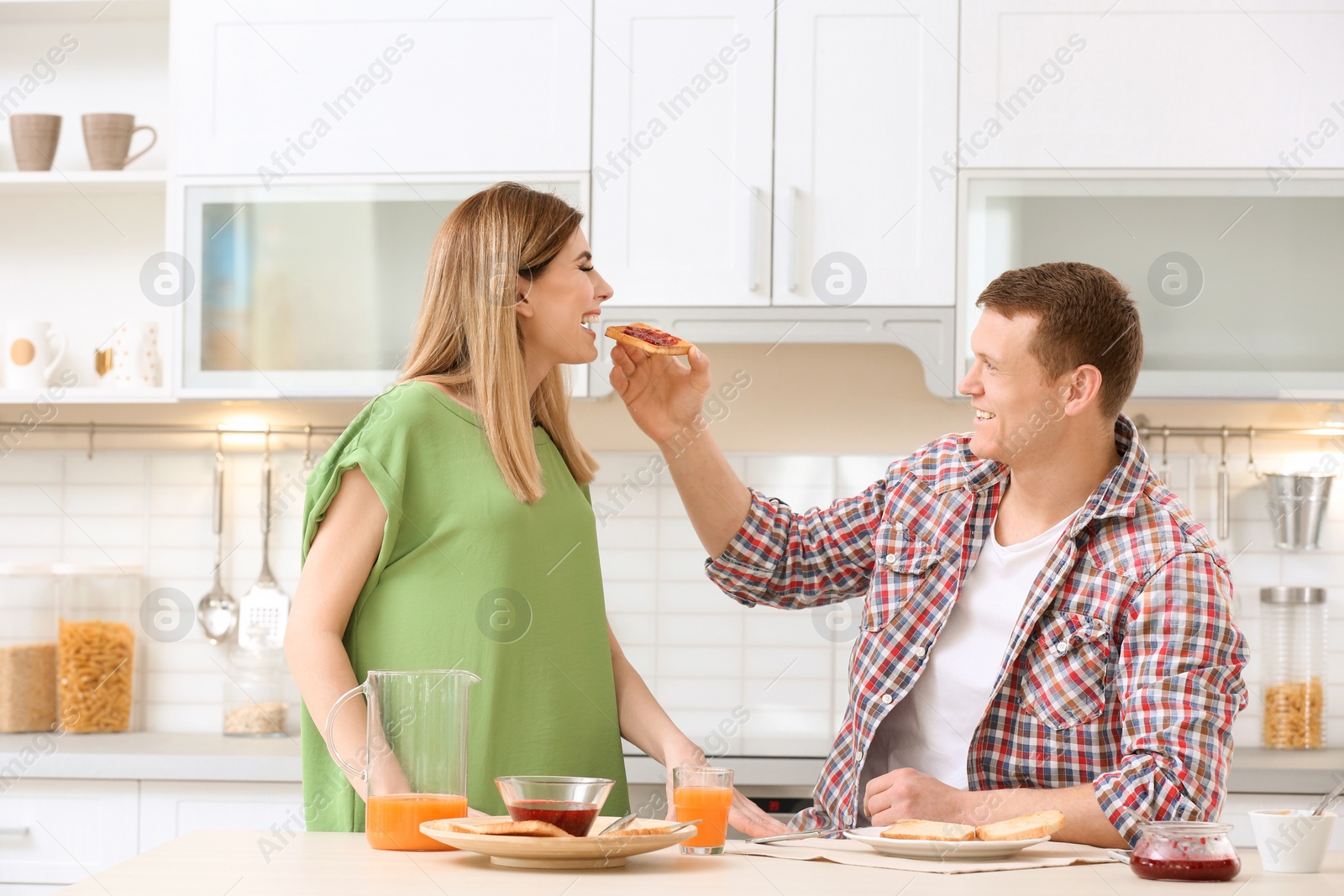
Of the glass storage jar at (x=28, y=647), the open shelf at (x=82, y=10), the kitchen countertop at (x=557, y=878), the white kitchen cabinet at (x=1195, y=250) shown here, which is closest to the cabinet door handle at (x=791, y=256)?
the white kitchen cabinet at (x=1195, y=250)

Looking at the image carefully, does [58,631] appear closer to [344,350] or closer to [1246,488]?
[344,350]

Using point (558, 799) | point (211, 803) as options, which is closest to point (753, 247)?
Answer: point (211, 803)

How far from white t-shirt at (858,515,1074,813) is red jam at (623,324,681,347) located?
0.54 m

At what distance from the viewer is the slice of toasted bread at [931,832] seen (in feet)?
3.88

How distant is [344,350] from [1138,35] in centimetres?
173

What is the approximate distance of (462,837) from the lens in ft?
3.53

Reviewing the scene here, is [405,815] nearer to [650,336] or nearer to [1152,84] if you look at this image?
[650,336]

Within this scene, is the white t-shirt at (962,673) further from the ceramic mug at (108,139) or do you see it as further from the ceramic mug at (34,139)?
the ceramic mug at (34,139)

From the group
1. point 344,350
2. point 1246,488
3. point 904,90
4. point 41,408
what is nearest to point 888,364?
point 904,90

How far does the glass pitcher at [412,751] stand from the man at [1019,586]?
0.50 m

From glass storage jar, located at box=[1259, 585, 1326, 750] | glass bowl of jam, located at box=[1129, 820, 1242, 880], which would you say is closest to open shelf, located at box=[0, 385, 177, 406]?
glass bowl of jam, located at box=[1129, 820, 1242, 880]

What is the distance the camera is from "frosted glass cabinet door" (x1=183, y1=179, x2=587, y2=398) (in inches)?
104

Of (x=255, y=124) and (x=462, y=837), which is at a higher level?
(x=255, y=124)

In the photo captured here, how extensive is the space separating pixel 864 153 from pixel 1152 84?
1.93 ft
